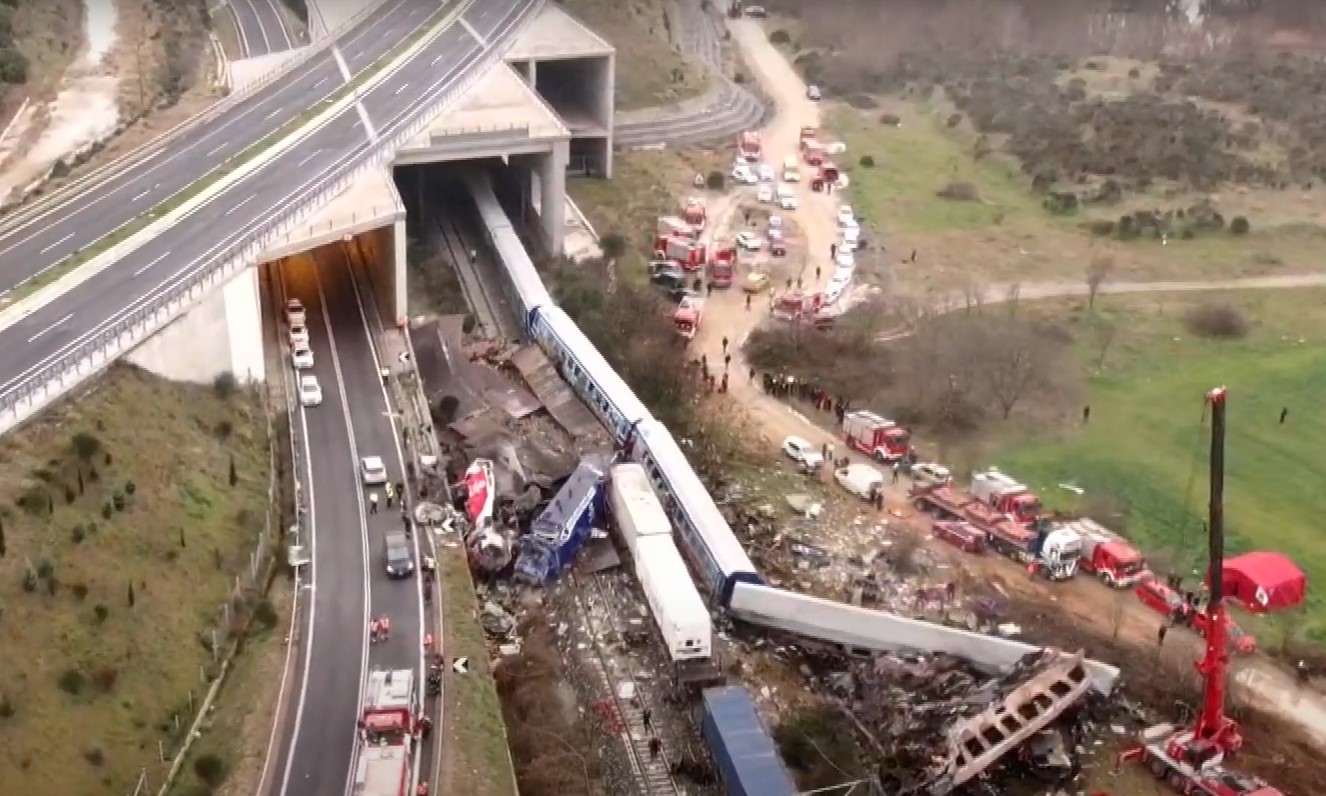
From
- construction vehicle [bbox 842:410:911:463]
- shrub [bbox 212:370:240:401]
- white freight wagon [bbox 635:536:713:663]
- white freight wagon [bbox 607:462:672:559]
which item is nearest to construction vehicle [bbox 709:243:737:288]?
construction vehicle [bbox 842:410:911:463]

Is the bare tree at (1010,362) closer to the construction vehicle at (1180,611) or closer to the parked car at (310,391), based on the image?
the construction vehicle at (1180,611)

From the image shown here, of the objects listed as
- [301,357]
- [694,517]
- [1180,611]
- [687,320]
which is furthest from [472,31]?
[1180,611]

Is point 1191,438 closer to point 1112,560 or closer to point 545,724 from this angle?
point 1112,560

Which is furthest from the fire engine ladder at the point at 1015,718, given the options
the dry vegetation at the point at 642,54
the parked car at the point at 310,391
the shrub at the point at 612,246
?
the dry vegetation at the point at 642,54

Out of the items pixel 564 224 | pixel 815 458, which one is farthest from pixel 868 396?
pixel 564 224

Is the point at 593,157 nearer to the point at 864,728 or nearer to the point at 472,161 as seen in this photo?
the point at 472,161

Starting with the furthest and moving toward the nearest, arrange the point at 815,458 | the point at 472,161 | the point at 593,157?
1. the point at 593,157
2. the point at 472,161
3. the point at 815,458
